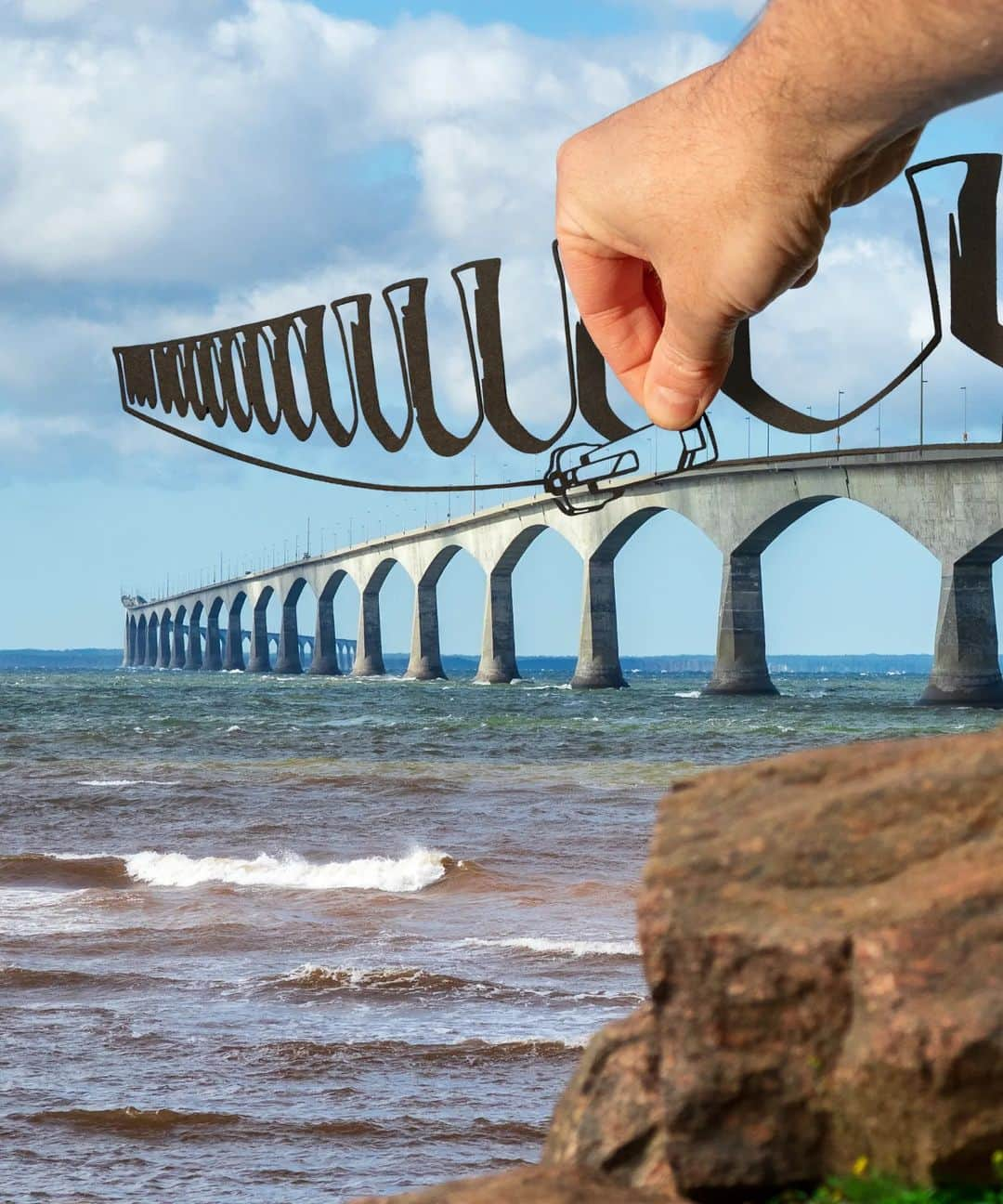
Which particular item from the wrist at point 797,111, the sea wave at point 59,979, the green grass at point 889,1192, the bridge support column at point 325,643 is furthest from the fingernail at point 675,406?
the bridge support column at point 325,643

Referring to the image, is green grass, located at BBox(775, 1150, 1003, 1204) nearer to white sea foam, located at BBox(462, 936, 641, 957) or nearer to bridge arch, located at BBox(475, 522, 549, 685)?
white sea foam, located at BBox(462, 936, 641, 957)

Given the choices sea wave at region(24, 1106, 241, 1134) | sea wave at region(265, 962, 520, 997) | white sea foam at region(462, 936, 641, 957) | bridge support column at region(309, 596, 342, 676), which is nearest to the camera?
sea wave at region(24, 1106, 241, 1134)

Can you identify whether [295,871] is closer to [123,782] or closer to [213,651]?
[123,782]

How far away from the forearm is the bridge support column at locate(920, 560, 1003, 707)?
47789mm

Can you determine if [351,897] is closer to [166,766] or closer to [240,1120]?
[240,1120]

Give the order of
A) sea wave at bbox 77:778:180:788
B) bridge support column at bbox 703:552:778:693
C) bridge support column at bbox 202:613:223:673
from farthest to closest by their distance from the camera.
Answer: bridge support column at bbox 202:613:223:673
bridge support column at bbox 703:552:778:693
sea wave at bbox 77:778:180:788

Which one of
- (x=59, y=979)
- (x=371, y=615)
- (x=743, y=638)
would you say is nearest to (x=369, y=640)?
(x=371, y=615)

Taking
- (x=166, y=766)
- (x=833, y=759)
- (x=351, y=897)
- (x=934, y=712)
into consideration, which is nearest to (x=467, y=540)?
(x=934, y=712)

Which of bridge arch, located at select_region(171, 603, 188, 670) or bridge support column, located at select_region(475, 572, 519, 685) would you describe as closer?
bridge support column, located at select_region(475, 572, 519, 685)

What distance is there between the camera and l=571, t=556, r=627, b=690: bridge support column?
221 feet

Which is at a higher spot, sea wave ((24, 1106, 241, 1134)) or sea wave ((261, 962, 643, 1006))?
sea wave ((24, 1106, 241, 1134))

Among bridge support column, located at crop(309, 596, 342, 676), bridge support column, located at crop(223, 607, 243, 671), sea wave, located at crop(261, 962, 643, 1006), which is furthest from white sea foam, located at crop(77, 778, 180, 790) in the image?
bridge support column, located at crop(223, 607, 243, 671)

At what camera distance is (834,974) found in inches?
81.9

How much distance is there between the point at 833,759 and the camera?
242 cm
